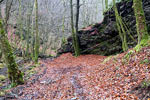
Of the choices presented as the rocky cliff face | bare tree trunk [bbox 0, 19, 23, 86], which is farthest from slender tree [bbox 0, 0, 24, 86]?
the rocky cliff face

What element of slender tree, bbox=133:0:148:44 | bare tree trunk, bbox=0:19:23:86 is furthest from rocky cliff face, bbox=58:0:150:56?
bare tree trunk, bbox=0:19:23:86

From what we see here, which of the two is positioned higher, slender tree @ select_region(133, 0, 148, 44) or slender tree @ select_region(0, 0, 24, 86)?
slender tree @ select_region(133, 0, 148, 44)

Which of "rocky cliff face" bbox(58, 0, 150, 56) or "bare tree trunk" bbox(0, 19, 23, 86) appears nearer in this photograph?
"bare tree trunk" bbox(0, 19, 23, 86)

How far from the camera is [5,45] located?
279 inches

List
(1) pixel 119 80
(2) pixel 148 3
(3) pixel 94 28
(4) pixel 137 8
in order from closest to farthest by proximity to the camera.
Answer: (1) pixel 119 80 < (4) pixel 137 8 < (2) pixel 148 3 < (3) pixel 94 28

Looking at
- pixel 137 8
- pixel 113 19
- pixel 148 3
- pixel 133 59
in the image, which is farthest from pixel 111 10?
pixel 133 59

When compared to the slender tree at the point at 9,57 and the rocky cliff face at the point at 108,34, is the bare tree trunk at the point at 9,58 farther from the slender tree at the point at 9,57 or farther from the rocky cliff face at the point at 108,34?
the rocky cliff face at the point at 108,34

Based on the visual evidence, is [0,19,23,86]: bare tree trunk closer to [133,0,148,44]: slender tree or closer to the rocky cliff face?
[133,0,148,44]: slender tree

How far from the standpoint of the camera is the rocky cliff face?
13.4 meters

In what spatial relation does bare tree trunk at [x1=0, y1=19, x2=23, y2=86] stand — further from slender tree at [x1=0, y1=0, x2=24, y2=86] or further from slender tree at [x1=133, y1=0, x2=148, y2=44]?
slender tree at [x1=133, y1=0, x2=148, y2=44]

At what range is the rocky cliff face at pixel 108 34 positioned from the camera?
13.4 meters

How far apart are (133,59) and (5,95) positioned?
638 cm

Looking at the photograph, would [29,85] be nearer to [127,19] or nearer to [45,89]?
[45,89]

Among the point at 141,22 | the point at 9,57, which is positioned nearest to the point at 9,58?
the point at 9,57
